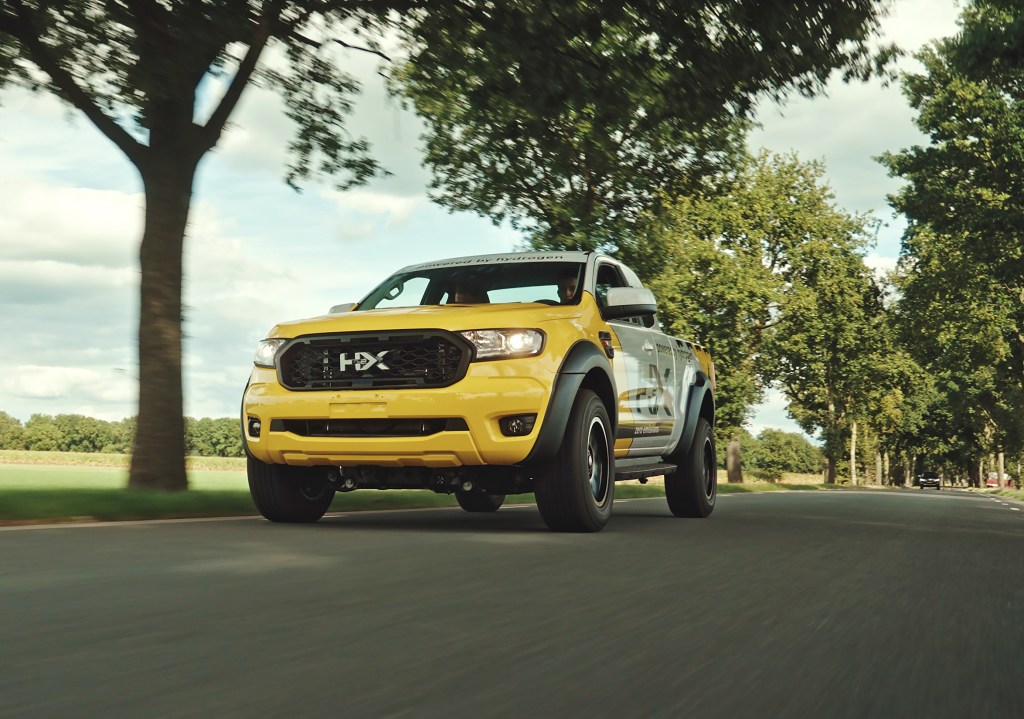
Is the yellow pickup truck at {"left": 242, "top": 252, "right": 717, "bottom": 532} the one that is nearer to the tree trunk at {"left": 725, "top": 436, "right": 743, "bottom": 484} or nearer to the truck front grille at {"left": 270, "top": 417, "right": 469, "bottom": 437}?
the truck front grille at {"left": 270, "top": 417, "right": 469, "bottom": 437}

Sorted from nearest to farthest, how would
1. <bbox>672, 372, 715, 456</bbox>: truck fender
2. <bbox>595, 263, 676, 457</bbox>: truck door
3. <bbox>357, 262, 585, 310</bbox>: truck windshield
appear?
<bbox>595, 263, 676, 457</bbox>: truck door, <bbox>357, 262, 585, 310</bbox>: truck windshield, <bbox>672, 372, 715, 456</bbox>: truck fender

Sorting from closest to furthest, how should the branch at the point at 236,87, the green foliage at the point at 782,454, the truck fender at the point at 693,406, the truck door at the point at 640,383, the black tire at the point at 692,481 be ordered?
the truck door at the point at 640,383 → the truck fender at the point at 693,406 → the black tire at the point at 692,481 → the branch at the point at 236,87 → the green foliage at the point at 782,454

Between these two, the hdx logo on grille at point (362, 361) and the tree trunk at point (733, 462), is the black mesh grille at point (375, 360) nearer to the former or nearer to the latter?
the hdx logo on grille at point (362, 361)

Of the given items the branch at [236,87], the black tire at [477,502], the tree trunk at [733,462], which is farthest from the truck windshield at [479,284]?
the tree trunk at [733,462]

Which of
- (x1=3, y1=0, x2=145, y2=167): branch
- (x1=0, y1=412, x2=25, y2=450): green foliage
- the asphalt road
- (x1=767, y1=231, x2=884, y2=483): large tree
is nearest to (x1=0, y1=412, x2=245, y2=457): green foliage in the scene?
(x1=0, y1=412, x2=25, y2=450): green foliage

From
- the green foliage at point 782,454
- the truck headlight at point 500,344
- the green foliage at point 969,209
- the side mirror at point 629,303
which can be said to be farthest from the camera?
the green foliage at point 782,454

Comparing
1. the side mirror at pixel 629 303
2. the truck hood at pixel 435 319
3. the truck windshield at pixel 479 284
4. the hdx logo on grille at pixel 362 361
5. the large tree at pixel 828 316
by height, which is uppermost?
the large tree at pixel 828 316

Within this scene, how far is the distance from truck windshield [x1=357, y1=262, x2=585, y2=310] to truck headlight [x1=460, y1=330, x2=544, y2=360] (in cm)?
150

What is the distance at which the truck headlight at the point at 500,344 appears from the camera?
7.75 meters

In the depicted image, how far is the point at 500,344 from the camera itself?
776 cm

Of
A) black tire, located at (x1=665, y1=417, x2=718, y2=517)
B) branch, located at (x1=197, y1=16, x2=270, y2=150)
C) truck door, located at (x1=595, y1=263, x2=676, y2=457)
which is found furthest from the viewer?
branch, located at (x1=197, y1=16, x2=270, y2=150)

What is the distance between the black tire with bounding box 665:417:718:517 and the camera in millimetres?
11156

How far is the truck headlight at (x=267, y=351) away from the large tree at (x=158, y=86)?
331 centimetres

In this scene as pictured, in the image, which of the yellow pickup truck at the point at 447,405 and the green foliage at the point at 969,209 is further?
the green foliage at the point at 969,209
